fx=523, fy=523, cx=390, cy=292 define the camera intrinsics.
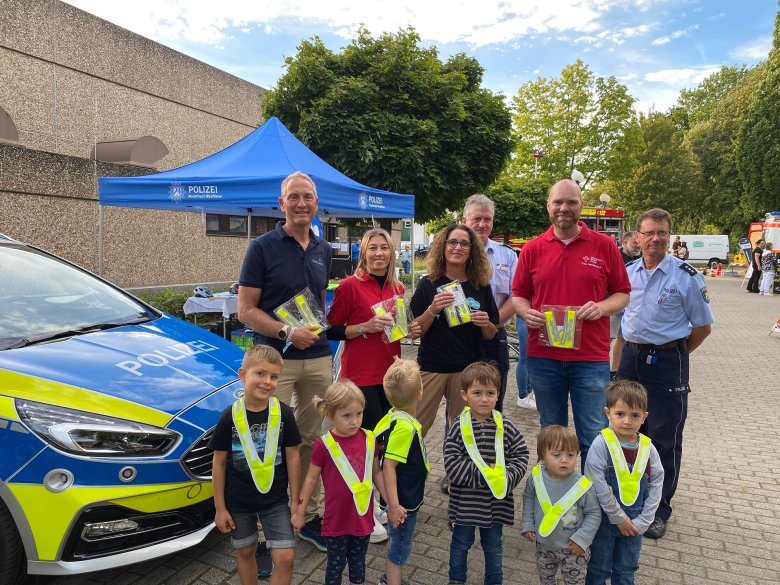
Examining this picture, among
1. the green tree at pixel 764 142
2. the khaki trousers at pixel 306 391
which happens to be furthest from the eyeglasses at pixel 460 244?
the green tree at pixel 764 142

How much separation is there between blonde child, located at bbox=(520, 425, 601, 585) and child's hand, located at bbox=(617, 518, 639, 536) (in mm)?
121

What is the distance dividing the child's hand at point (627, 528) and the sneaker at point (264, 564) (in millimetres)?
1735

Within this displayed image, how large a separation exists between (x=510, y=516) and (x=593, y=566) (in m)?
0.52

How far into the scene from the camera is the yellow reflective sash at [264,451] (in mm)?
2354

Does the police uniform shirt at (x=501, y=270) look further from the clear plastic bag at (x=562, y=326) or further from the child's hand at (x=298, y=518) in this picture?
the child's hand at (x=298, y=518)

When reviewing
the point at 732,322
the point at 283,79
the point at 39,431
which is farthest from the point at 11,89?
the point at 732,322

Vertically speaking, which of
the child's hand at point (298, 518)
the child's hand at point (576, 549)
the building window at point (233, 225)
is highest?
the building window at point (233, 225)

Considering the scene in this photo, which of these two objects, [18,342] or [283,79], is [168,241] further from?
[18,342]

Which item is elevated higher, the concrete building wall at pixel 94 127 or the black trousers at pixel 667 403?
the concrete building wall at pixel 94 127

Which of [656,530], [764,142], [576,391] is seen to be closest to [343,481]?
[576,391]

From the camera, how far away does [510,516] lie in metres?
2.48

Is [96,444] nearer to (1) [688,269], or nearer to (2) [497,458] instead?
(2) [497,458]

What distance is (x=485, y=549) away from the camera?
2590mm

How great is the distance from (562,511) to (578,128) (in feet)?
116
